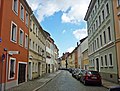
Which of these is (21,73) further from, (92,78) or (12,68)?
(92,78)

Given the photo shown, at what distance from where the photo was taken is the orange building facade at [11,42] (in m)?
13.9

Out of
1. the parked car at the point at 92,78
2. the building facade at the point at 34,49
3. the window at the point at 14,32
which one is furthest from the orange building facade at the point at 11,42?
the parked car at the point at 92,78

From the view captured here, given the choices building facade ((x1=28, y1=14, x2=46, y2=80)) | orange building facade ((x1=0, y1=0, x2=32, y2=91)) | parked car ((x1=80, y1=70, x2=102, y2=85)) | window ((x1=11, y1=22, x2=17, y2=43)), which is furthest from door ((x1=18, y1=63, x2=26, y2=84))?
parked car ((x1=80, y1=70, x2=102, y2=85))

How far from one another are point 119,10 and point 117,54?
15.2 ft

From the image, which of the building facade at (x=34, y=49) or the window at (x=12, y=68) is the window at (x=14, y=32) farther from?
the building facade at (x=34, y=49)

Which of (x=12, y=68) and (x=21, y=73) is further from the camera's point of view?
(x=21, y=73)

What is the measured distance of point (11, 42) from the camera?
1612cm

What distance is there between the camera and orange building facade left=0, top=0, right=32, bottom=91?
1385cm

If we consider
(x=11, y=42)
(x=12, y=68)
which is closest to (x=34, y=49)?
(x=12, y=68)

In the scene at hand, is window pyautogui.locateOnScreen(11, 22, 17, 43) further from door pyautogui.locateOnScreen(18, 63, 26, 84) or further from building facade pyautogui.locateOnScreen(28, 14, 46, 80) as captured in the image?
building facade pyautogui.locateOnScreen(28, 14, 46, 80)

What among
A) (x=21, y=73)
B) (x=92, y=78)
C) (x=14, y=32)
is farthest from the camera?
(x=21, y=73)

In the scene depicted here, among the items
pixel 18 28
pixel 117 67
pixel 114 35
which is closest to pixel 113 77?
pixel 117 67

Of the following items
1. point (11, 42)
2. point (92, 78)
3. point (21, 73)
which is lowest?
point (92, 78)

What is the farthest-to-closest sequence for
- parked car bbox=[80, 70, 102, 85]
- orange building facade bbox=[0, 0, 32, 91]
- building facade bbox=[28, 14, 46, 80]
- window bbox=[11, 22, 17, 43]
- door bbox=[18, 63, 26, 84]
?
building facade bbox=[28, 14, 46, 80]
parked car bbox=[80, 70, 102, 85]
door bbox=[18, 63, 26, 84]
window bbox=[11, 22, 17, 43]
orange building facade bbox=[0, 0, 32, 91]
